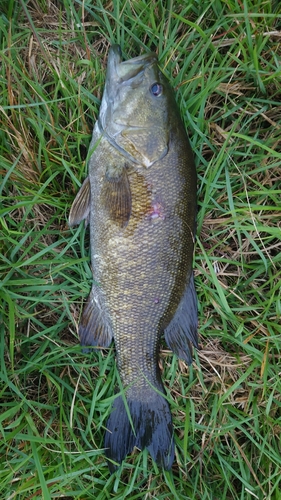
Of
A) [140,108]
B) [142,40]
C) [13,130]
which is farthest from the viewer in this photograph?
[142,40]

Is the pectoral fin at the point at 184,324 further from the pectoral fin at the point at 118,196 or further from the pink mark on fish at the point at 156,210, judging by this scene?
the pectoral fin at the point at 118,196

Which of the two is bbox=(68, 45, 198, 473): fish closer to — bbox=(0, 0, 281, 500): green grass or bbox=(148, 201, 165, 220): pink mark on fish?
bbox=(148, 201, 165, 220): pink mark on fish

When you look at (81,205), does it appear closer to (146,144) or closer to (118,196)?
(118,196)

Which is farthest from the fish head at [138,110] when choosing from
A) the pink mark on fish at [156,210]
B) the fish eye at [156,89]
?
the pink mark on fish at [156,210]

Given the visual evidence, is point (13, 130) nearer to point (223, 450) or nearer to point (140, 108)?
point (140, 108)

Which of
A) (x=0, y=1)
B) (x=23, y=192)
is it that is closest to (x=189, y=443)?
(x=23, y=192)

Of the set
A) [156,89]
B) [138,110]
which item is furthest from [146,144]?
[156,89]
